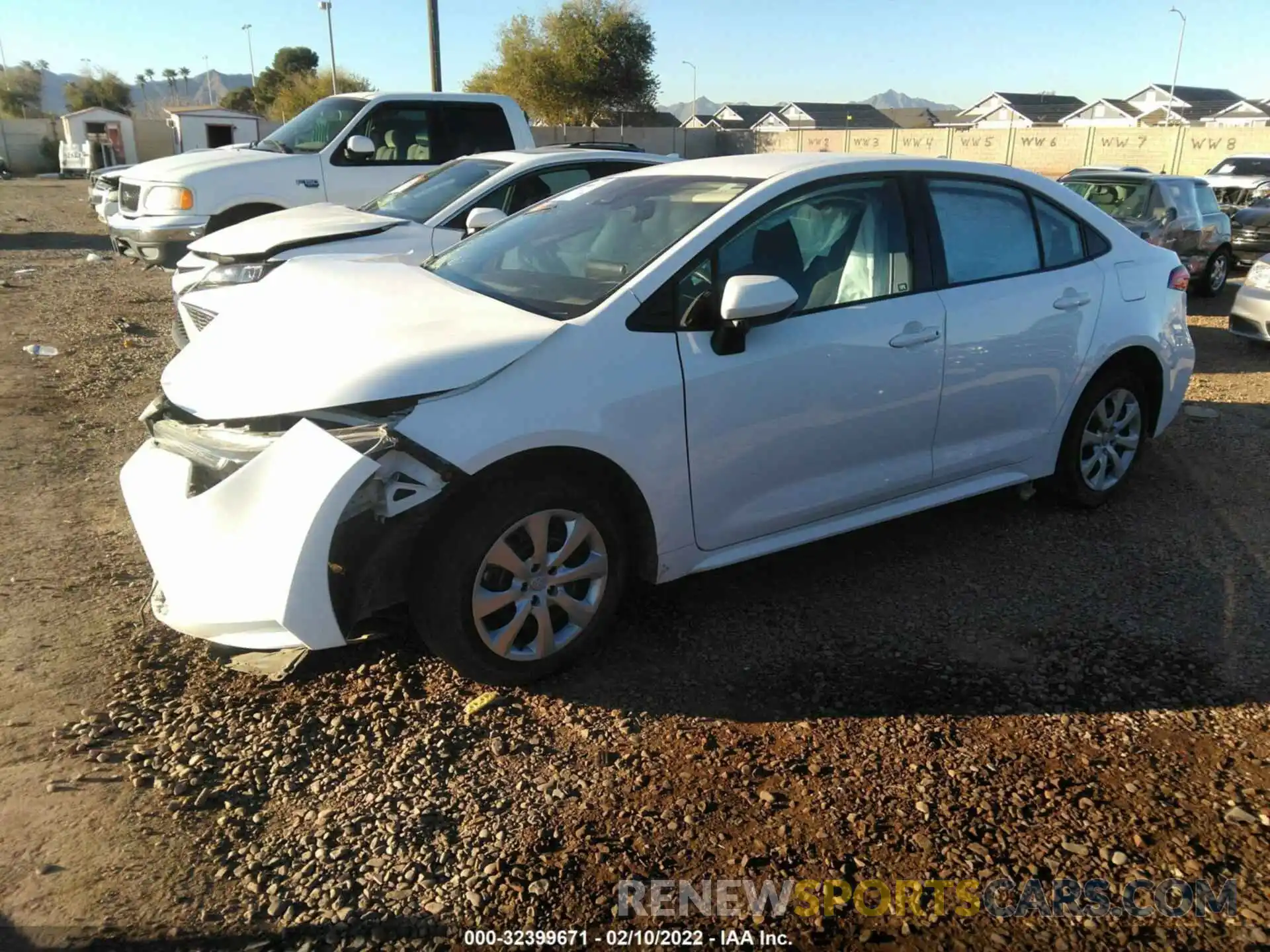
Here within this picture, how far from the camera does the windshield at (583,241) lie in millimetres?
3629

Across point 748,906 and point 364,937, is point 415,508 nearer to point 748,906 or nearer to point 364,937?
point 364,937

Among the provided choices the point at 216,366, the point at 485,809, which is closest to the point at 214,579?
the point at 216,366

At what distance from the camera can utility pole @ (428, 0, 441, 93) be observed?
20.1m

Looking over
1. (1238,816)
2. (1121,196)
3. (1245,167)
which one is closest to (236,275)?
(1238,816)

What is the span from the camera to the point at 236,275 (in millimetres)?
6328

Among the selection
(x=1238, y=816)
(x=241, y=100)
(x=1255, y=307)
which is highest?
(x=241, y=100)

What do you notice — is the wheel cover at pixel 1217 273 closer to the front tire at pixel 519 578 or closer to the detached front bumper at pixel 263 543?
the front tire at pixel 519 578

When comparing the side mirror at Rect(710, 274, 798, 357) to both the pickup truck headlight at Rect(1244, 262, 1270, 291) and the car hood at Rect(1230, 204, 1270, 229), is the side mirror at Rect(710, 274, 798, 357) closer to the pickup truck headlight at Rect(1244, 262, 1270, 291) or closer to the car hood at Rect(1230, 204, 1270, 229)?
the pickup truck headlight at Rect(1244, 262, 1270, 291)

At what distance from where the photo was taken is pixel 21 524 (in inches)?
181

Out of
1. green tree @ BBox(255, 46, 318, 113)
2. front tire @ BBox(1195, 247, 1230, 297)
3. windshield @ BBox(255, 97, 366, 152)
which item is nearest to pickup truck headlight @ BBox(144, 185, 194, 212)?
windshield @ BBox(255, 97, 366, 152)

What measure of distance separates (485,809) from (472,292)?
2048 mm

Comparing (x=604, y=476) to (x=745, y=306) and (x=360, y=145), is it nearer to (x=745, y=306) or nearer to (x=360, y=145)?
(x=745, y=306)

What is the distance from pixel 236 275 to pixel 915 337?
4.59m

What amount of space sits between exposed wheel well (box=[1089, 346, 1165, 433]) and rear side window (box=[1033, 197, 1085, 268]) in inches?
22.4
